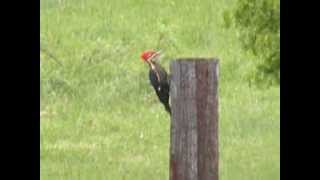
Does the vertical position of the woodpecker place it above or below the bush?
below

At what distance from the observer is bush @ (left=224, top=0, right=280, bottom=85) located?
30.1 feet

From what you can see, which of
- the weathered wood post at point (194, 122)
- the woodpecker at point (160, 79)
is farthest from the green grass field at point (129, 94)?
the weathered wood post at point (194, 122)

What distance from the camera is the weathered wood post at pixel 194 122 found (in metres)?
4.99

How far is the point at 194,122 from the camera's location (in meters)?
4.98

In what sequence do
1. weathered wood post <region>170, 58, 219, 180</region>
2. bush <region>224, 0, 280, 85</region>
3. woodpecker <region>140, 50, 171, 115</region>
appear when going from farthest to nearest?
bush <region>224, 0, 280, 85</region> < woodpecker <region>140, 50, 171, 115</region> < weathered wood post <region>170, 58, 219, 180</region>

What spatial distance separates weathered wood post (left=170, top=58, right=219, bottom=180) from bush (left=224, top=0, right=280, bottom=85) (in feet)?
13.6

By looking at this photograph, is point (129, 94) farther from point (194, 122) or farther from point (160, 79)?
point (194, 122)

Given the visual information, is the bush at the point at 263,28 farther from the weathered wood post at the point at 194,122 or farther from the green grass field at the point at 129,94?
the weathered wood post at the point at 194,122

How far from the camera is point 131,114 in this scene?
1359cm

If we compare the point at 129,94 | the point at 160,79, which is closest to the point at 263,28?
the point at 160,79

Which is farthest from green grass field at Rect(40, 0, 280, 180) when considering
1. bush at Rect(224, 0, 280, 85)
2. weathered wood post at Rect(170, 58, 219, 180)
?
weathered wood post at Rect(170, 58, 219, 180)

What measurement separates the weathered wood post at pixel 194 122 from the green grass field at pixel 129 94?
18.1 ft

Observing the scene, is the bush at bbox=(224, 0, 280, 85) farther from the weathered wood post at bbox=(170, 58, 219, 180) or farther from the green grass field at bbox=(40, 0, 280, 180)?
the weathered wood post at bbox=(170, 58, 219, 180)
